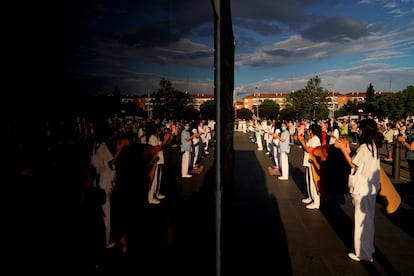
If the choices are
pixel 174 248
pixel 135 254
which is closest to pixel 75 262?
pixel 135 254

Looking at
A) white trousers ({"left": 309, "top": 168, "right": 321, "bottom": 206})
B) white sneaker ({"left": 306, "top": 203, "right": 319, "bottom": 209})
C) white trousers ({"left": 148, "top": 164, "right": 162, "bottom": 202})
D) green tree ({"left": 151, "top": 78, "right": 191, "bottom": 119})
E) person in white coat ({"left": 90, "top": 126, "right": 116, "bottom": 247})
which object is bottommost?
white sneaker ({"left": 306, "top": 203, "right": 319, "bottom": 209})

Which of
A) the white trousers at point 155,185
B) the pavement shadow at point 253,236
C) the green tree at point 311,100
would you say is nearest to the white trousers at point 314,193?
the pavement shadow at point 253,236

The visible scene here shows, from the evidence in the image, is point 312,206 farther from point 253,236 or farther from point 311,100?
point 311,100

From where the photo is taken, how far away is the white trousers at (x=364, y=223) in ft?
13.8

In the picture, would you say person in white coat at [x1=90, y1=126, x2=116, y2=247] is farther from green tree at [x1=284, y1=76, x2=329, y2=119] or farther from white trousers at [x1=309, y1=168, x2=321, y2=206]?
green tree at [x1=284, y1=76, x2=329, y2=119]

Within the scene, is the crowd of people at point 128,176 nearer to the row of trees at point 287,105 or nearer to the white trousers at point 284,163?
the row of trees at point 287,105

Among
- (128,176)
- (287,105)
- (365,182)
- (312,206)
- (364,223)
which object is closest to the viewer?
(128,176)

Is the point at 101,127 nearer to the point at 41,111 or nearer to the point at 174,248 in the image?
the point at 41,111

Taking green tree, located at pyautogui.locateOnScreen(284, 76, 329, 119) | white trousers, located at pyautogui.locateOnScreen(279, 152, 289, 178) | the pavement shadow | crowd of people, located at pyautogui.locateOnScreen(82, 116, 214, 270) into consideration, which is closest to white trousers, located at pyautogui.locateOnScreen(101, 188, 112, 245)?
crowd of people, located at pyautogui.locateOnScreen(82, 116, 214, 270)

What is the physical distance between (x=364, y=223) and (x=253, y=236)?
6.32 feet

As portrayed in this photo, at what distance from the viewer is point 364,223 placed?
4289mm

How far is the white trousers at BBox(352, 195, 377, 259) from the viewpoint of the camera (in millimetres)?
4203

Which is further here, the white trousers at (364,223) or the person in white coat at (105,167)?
the white trousers at (364,223)

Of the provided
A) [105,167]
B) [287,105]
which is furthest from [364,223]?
[287,105]
